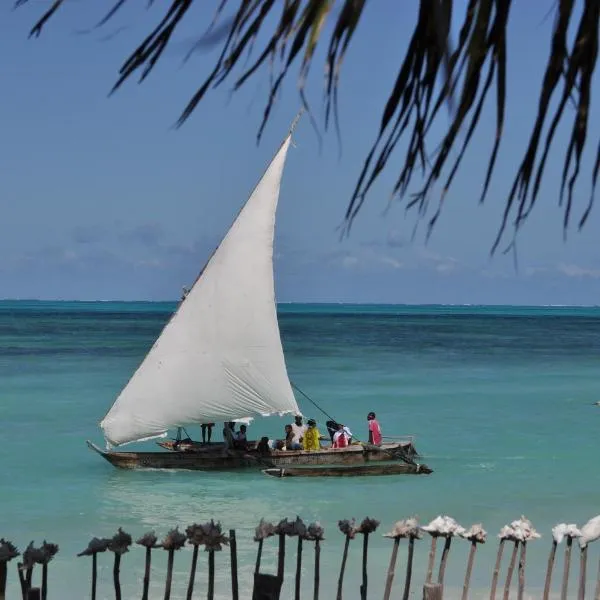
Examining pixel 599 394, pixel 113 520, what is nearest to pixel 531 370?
pixel 599 394

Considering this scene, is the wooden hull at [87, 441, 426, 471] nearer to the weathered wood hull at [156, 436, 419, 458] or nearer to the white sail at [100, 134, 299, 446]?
the weathered wood hull at [156, 436, 419, 458]

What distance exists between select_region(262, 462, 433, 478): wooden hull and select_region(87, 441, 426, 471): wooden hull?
0.30 ft

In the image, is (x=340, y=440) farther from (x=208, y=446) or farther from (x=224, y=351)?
(x=224, y=351)

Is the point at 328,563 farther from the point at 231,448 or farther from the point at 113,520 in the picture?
the point at 231,448

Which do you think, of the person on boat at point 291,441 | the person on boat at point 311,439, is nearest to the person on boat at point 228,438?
the person on boat at point 291,441

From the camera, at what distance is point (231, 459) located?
19.4 metres

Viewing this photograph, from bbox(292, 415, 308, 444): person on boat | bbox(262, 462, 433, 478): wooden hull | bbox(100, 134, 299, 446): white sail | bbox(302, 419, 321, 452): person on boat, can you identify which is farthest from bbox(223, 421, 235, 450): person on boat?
bbox(302, 419, 321, 452): person on boat

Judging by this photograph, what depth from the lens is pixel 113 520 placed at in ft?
54.0

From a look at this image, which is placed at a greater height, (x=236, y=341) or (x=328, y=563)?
(x=236, y=341)

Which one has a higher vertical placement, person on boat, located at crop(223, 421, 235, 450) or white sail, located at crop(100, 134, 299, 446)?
white sail, located at crop(100, 134, 299, 446)

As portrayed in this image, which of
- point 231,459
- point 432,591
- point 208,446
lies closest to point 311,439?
point 231,459

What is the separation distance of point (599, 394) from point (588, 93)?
131 feet

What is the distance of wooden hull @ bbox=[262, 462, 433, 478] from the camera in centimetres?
1883

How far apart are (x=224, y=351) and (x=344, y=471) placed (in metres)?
3.10
